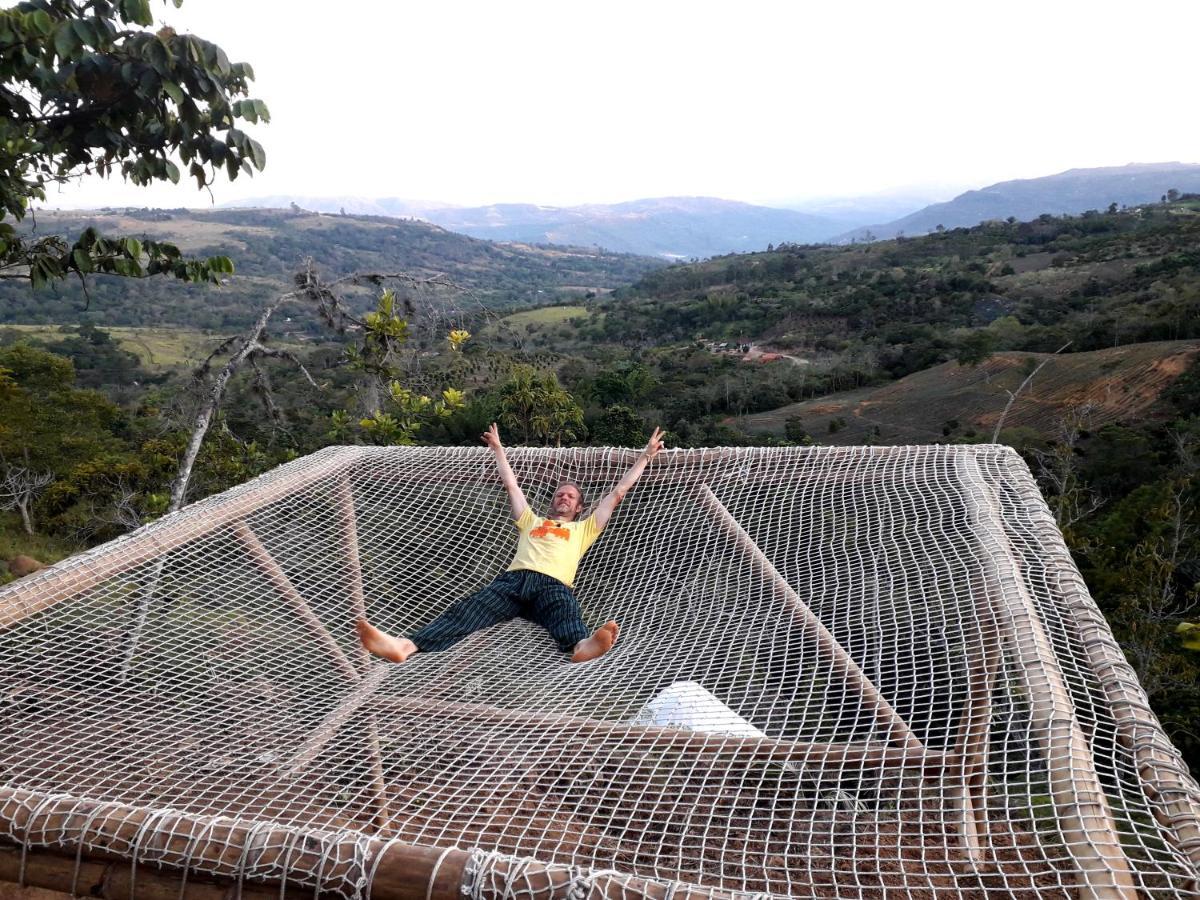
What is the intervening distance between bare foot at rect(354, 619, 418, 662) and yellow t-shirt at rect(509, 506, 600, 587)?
0.57 m

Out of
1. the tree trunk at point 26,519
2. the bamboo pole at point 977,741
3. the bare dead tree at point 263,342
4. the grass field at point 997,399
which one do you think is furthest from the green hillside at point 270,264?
the bamboo pole at point 977,741

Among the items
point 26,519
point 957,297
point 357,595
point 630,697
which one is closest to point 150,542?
point 357,595

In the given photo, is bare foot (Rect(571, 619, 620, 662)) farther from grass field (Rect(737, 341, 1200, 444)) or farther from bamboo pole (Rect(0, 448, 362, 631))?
grass field (Rect(737, 341, 1200, 444))

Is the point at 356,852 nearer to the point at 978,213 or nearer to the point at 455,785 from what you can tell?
the point at 455,785

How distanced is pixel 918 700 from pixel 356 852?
4.10 feet

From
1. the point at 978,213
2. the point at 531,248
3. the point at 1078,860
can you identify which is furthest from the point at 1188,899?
the point at 978,213

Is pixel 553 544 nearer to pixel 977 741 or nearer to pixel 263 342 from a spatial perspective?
pixel 977 741

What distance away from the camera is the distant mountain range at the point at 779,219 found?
438 ft

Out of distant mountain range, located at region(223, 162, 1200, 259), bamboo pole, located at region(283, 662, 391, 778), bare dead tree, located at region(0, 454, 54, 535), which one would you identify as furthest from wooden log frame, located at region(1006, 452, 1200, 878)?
distant mountain range, located at region(223, 162, 1200, 259)

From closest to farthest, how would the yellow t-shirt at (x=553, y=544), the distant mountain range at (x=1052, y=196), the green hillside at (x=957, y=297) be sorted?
the yellow t-shirt at (x=553, y=544)
the green hillside at (x=957, y=297)
the distant mountain range at (x=1052, y=196)

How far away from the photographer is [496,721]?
1868mm

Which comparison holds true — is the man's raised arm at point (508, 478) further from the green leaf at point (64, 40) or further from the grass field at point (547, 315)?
the grass field at point (547, 315)

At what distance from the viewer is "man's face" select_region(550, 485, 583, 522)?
2785mm

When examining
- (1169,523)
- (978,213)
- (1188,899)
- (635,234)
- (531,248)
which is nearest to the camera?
(1188,899)
